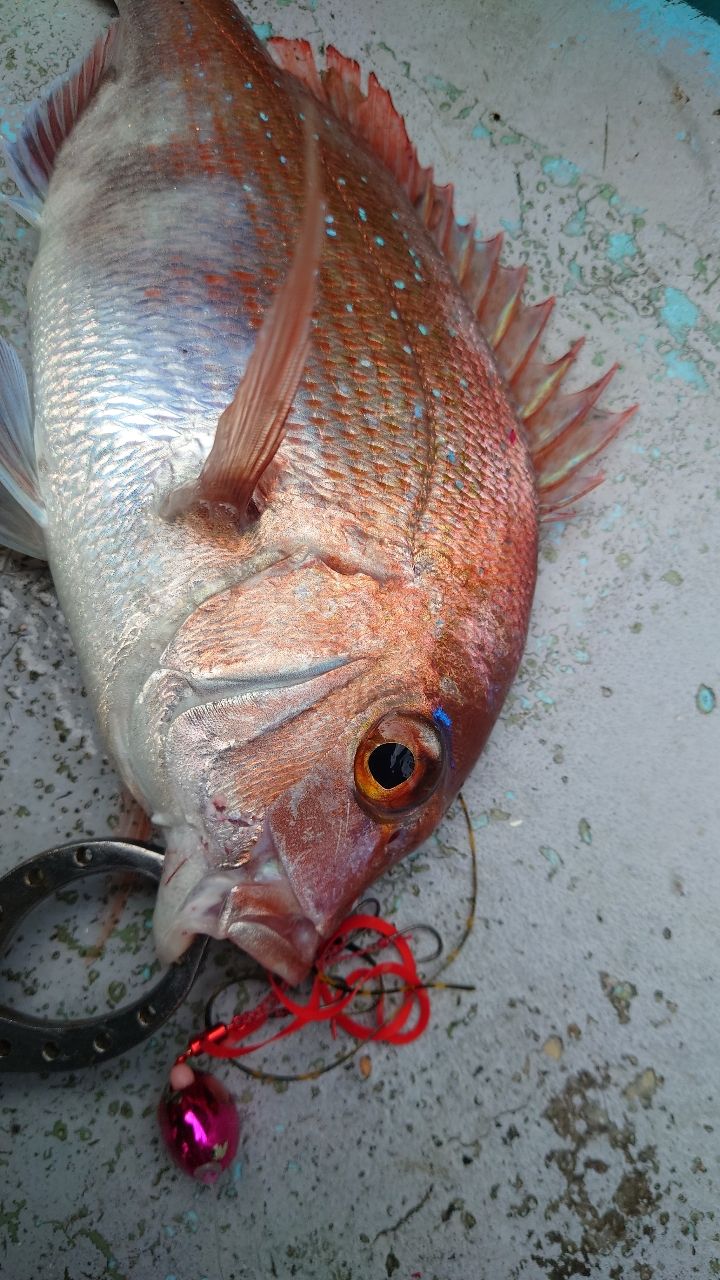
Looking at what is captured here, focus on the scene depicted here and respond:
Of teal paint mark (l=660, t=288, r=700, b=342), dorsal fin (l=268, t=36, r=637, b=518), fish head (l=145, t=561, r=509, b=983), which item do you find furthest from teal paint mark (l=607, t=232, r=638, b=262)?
fish head (l=145, t=561, r=509, b=983)

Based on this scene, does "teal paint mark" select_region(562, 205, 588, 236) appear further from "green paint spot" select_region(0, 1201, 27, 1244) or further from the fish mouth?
"green paint spot" select_region(0, 1201, 27, 1244)

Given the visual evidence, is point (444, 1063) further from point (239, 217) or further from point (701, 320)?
point (701, 320)

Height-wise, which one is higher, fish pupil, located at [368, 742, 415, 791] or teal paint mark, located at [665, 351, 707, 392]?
teal paint mark, located at [665, 351, 707, 392]

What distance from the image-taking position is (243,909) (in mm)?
837

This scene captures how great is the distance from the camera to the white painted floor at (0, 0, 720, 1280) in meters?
1.03

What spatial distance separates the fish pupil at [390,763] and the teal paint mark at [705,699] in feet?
2.16

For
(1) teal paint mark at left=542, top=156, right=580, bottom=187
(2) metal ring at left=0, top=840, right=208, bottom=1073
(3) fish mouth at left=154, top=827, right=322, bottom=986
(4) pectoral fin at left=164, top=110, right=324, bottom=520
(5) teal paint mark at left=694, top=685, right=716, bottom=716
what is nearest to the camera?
(4) pectoral fin at left=164, top=110, right=324, bottom=520

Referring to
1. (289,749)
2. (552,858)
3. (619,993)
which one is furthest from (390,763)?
(619,993)

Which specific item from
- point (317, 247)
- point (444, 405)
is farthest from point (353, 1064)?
point (317, 247)

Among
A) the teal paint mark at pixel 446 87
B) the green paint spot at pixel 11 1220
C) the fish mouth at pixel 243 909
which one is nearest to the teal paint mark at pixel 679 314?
the teal paint mark at pixel 446 87

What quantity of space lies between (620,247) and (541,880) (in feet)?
4.12

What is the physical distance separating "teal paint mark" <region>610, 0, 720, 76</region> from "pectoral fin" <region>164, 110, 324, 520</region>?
1.30 m

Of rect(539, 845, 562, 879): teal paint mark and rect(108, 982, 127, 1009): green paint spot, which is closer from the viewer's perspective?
rect(108, 982, 127, 1009): green paint spot

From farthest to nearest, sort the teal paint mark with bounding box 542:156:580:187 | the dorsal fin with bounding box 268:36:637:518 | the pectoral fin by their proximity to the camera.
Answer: the teal paint mark with bounding box 542:156:580:187 → the dorsal fin with bounding box 268:36:637:518 → the pectoral fin
